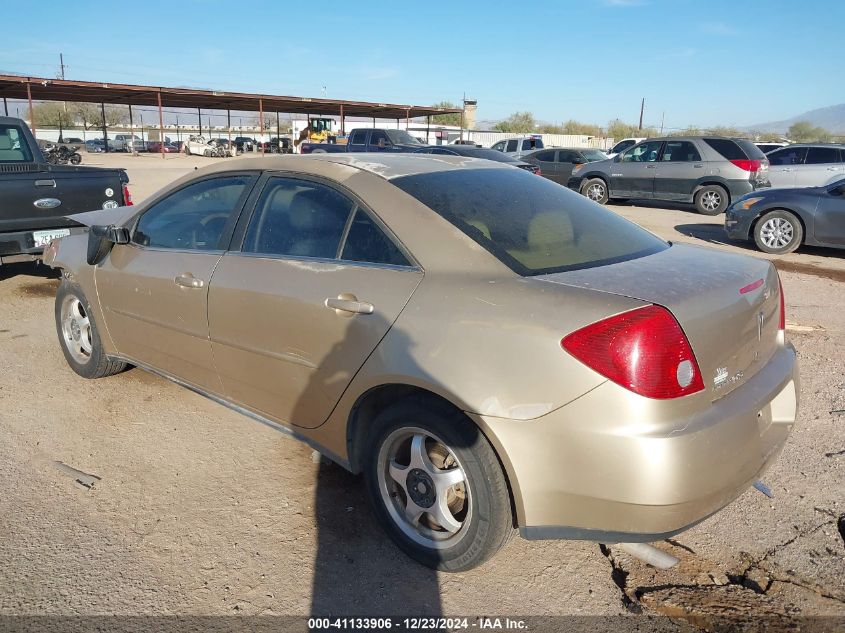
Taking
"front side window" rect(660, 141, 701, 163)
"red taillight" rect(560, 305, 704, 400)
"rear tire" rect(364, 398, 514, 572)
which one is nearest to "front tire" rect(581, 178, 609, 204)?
"front side window" rect(660, 141, 701, 163)

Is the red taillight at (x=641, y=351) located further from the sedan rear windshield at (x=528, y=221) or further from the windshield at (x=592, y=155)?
the windshield at (x=592, y=155)

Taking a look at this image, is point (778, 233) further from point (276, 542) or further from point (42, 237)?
point (42, 237)

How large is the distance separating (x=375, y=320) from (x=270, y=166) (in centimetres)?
125

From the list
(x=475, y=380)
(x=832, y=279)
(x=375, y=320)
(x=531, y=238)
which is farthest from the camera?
(x=832, y=279)

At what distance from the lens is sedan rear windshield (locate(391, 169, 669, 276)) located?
2.79m

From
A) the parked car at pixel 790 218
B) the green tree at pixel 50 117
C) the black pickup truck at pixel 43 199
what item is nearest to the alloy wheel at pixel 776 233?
the parked car at pixel 790 218

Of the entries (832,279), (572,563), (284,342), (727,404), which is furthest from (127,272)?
(832,279)

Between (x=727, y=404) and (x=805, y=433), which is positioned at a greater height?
(x=727, y=404)

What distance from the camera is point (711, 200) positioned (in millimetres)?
14914

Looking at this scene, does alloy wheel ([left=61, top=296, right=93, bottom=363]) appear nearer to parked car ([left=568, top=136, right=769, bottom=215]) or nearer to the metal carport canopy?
parked car ([left=568, top=136, right=769, bottom=215])

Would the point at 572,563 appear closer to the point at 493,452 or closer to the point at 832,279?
the point at 493,452

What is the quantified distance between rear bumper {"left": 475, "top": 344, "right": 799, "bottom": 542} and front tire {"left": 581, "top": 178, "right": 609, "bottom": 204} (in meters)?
15.2

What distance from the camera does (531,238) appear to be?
294 centimetres

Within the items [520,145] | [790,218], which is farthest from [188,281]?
[520,145]
